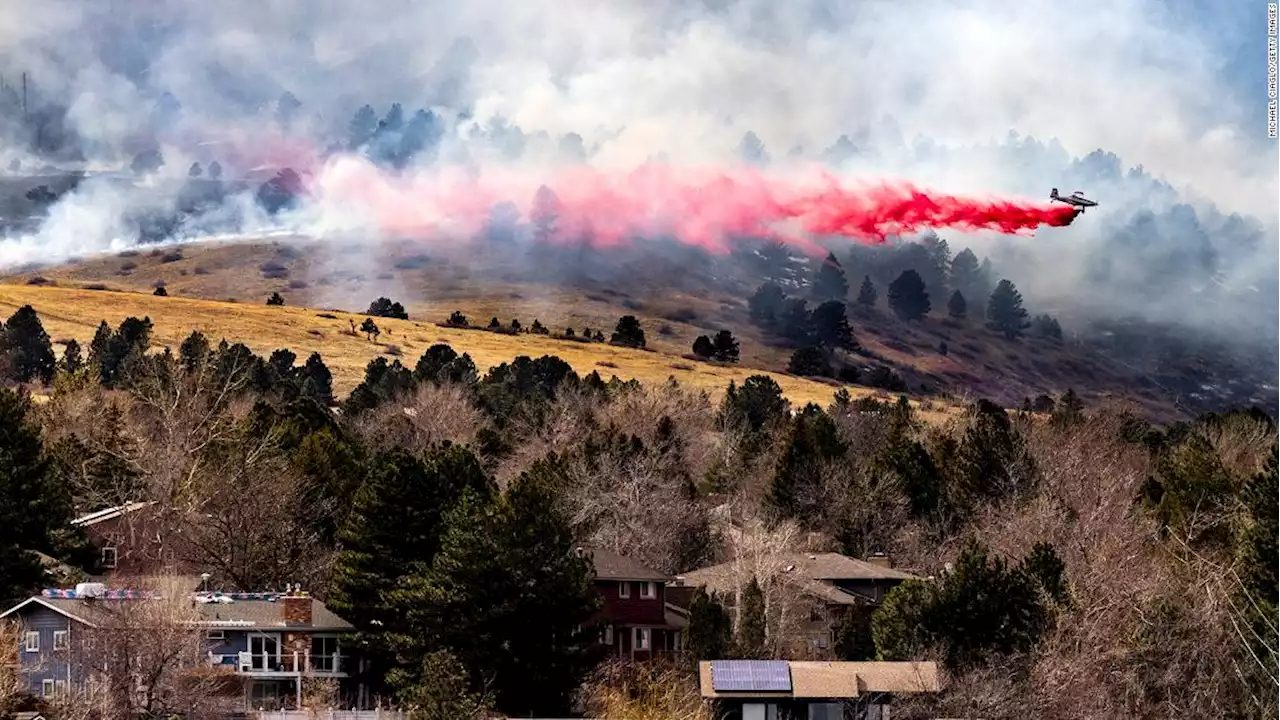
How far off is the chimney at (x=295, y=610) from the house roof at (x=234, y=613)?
0.51 ft

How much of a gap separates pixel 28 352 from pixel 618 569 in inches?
4138

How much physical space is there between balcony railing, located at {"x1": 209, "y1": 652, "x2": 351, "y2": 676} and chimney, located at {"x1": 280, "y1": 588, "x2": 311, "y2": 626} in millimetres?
1332

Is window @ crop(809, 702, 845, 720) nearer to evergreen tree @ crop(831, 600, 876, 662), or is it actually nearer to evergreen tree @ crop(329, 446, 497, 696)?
evergreen tree @ crop(831, 600, 876, 662)

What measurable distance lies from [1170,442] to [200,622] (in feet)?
324

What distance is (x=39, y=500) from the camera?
93.7 m

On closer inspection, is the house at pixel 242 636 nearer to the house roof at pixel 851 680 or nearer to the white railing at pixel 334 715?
the white railing at pixel 334 715

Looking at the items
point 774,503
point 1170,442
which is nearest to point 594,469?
point 774,503

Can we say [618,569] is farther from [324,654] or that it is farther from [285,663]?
[285,663]

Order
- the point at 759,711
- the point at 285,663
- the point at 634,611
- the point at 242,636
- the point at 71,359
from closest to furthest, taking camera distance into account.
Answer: the point at 759,711 → the point at 242,636 → the point at 285,663 → the point at 634,611 → the point at 71,359

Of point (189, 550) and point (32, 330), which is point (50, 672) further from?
point (32, 330)

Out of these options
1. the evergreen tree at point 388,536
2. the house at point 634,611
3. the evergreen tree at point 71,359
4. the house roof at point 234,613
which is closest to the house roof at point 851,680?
the evergreen tree at point 388,536

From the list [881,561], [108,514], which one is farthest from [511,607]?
[881,561]

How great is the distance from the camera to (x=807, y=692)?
80.1 m

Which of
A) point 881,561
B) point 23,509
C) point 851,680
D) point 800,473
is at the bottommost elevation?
point 851,680
